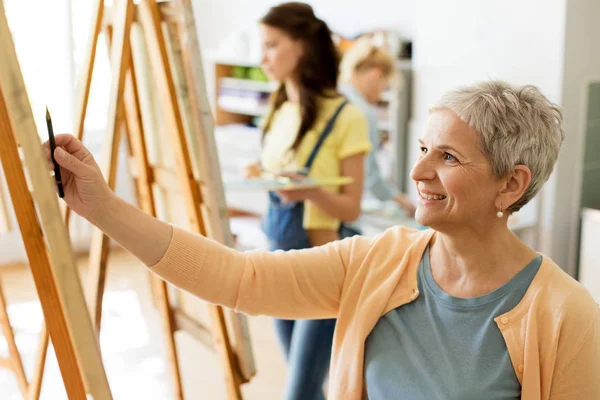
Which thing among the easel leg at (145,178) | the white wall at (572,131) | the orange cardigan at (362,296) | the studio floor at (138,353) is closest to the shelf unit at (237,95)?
the studio floor at (138,353)

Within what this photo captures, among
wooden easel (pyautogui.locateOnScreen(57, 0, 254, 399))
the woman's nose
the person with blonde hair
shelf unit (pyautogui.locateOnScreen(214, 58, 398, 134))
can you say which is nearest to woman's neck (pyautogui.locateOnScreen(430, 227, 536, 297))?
the woman's nose

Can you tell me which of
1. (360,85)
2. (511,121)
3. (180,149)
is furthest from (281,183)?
(360,85)

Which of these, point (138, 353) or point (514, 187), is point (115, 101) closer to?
point (514, 187)

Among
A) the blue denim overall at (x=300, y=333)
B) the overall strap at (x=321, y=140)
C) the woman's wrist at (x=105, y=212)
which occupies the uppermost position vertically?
the woman's wrist at (x=105, y=212)

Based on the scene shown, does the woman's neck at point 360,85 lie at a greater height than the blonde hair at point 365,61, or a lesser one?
lesser

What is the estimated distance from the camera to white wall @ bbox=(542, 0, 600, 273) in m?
2.96

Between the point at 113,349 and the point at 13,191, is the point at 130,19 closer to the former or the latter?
the point at 13,191

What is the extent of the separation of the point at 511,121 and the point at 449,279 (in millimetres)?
299

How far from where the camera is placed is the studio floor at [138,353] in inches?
116

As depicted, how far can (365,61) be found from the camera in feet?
9.26

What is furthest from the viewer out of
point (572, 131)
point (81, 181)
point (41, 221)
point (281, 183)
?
point (572, 131)

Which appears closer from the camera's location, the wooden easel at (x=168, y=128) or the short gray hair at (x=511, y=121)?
the short gray hair at (x=511, y=121)

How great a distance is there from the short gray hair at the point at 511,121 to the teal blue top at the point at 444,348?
0.19 meters

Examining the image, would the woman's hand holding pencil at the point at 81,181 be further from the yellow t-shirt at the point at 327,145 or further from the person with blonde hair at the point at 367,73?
the person with blonde hair at the point at 367,73
